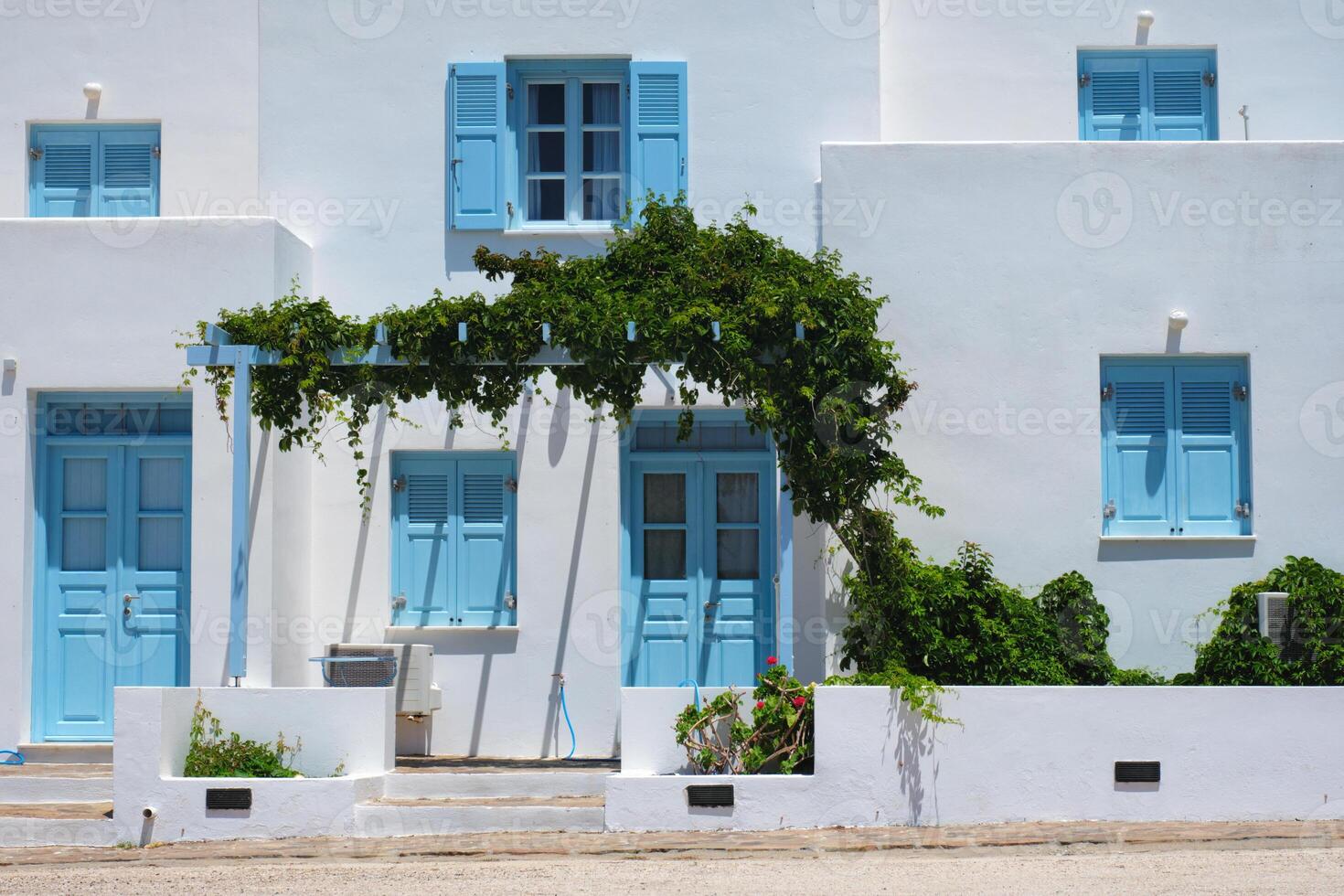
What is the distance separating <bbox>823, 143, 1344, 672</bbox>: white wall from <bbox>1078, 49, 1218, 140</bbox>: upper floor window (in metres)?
1.26

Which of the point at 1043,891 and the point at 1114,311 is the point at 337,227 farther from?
the point at 1043,891

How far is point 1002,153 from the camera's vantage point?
12273mm

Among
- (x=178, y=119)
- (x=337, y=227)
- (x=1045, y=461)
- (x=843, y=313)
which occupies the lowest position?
(x=1045, y=461)

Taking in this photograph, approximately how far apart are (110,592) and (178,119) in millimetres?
3974

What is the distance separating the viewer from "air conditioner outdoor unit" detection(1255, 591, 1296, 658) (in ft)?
36.2

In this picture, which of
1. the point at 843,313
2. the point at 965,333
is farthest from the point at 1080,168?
the point at 843,313

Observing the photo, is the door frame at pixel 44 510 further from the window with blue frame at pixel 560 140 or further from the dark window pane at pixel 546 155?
the dark window pane at pixel 546 155

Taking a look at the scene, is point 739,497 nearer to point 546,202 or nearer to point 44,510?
point 546,202

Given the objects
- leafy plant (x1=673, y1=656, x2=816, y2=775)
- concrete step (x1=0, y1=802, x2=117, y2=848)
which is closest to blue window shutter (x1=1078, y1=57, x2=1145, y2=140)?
leafy plant (x1=673, y1=656, x2=816, y2=775)

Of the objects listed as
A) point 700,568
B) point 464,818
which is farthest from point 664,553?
point 464,818

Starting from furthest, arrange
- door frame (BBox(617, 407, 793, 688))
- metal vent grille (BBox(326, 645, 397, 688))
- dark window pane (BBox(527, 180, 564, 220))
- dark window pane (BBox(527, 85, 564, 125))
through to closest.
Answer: dark window pane (BBox(527, 85, 564, 125)), dark window pane (BBox(527, 180, 564, 220)), door frame (BBox(617, 407, 793, 688)), metal vent grille (BBox(326, 645, 397, 688))

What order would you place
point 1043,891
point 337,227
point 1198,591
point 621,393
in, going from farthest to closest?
point 337,227
point 1198,591
point 621,393
point 1043,891

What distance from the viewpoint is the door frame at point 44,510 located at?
40.7 feet

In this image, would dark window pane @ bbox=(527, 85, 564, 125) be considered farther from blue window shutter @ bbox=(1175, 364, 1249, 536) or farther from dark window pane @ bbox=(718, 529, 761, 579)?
blue window shutter @ bbox=(1175, 364, 1249, 536)
